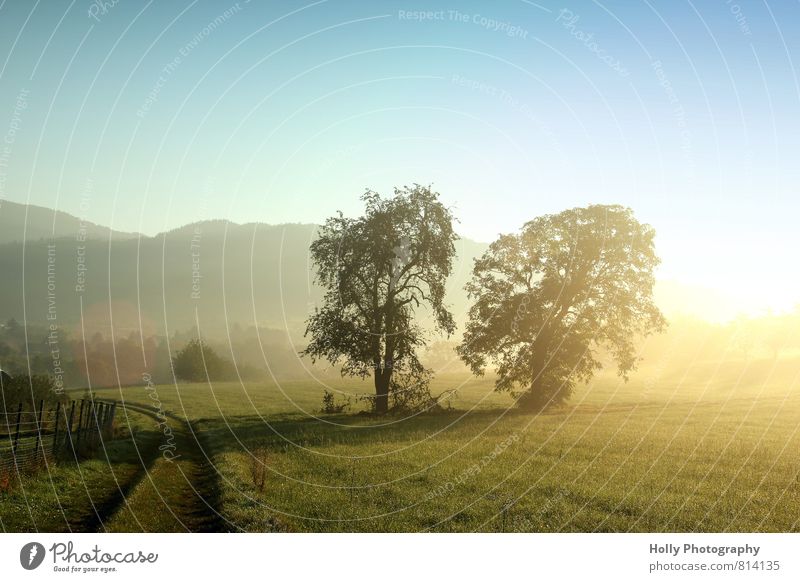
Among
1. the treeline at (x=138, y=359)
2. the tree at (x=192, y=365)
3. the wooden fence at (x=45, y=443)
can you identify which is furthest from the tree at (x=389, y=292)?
the tree at (x=192, y=365)

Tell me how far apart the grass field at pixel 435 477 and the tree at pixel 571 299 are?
358cm

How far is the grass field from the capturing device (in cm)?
1447

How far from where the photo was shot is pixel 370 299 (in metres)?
37.3

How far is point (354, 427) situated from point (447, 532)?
63.3 ft

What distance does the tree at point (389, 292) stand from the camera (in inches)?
1432

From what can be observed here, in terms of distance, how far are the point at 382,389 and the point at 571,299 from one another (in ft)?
44.7

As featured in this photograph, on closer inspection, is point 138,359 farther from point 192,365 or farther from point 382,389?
point 382,389

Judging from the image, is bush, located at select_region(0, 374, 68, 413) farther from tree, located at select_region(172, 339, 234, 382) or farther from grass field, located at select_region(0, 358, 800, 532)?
tree, located at select_region(172, 339, 234, 382)
